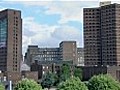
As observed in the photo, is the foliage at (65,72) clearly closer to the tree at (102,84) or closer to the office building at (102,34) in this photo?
the office building at (102,34)

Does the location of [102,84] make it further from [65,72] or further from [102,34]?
[102,34]

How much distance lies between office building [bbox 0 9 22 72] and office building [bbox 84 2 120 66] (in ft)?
103

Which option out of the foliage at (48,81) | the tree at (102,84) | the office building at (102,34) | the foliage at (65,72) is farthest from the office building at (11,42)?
the tree at (102,84)

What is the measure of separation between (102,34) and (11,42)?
39.3 metres

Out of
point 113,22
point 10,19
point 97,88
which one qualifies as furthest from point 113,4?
point 97,88

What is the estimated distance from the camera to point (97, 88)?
68.6 metres

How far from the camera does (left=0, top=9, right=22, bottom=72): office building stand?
16600 cm

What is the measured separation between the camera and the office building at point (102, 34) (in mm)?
173750

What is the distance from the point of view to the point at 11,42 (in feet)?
549

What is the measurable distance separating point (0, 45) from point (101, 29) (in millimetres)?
43094

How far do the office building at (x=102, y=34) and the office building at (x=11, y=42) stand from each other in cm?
3135

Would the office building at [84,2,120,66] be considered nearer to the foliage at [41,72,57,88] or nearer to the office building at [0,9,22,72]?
the office building at [0,9,22,72]

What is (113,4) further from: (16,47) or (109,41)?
(16,47)

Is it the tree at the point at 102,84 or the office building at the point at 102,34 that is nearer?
the tree at the point at 102,84
